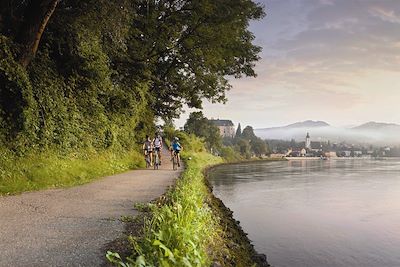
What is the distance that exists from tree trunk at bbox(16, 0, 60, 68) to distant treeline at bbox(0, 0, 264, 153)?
3 centimetres

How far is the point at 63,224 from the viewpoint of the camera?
6.93 metres

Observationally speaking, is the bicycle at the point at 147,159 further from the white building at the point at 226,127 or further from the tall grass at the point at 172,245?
the white building at the point at 226,127

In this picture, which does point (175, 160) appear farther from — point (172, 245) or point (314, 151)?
point (314, 151)

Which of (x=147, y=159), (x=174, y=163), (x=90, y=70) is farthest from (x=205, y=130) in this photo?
(x=90, y=70)

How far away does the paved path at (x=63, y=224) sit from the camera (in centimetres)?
509

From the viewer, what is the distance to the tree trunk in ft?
38.8

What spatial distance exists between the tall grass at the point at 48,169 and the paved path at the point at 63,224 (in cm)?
75

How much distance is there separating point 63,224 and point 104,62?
10.3m

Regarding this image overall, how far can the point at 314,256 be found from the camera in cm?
978

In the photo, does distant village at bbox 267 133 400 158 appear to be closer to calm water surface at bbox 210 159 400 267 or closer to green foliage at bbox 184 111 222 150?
green foliage at bbox 184 111 222 150

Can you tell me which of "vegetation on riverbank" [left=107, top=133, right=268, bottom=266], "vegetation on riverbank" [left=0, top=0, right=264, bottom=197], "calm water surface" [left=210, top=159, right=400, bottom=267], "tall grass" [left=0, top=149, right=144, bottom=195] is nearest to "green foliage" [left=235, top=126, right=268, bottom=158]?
"vegetation on riverbank" [left=0, top=0, right=264, bottom=197]

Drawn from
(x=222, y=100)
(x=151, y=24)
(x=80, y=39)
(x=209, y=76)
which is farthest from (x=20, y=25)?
(x=222, y=100)

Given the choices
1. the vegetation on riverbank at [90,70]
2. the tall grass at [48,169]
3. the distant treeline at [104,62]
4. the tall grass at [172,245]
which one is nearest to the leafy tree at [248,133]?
the distant treeline at [104,62]

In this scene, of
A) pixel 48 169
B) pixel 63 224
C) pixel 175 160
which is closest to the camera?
pixel 63 224
